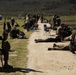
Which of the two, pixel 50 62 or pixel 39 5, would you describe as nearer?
pixel 50 62

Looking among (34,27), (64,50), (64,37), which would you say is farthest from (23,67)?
(34,27)

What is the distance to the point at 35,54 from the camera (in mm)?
21234

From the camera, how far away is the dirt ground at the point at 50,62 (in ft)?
53.9

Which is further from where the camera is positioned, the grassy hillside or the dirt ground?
the grassy hillside

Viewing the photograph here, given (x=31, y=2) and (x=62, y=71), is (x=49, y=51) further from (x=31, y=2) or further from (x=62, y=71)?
(x=31, y=2)

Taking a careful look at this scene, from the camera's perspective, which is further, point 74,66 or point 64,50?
point 64,50

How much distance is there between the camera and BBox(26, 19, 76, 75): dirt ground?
16.4 m

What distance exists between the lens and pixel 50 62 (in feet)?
61.1

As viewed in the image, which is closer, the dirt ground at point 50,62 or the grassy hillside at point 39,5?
the dirt ground at point 50,62

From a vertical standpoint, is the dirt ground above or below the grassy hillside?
above

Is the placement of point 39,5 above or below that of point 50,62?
below

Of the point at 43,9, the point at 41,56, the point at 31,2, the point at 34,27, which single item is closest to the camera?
the point at 41,56

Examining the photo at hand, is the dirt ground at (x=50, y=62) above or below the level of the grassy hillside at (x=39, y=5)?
above

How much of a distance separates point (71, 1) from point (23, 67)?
349 ft
